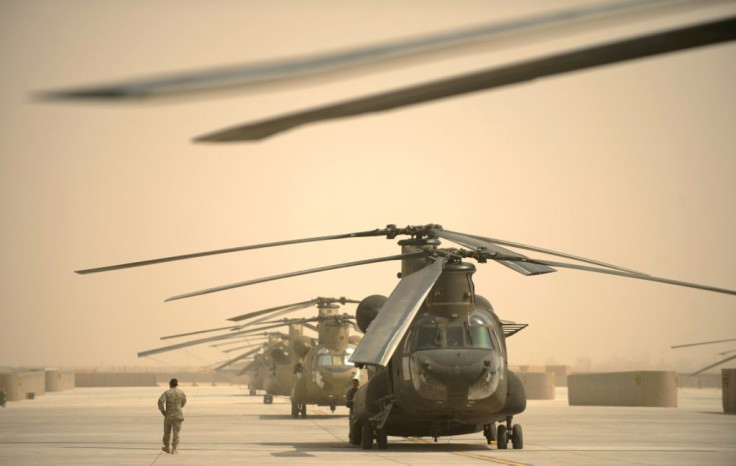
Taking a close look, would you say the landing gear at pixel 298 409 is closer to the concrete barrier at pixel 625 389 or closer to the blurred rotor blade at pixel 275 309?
the blurred rotor blade at pixel 275 309

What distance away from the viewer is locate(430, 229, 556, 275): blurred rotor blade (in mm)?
15727

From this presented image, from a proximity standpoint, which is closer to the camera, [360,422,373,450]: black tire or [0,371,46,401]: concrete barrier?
[360,422,373,450]: black tire

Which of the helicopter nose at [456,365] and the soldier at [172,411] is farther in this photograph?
the soldier at [172,411]

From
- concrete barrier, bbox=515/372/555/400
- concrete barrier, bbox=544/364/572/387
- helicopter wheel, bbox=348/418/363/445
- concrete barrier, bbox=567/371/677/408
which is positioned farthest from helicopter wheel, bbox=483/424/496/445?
concrete barrier, bbox=544/364/572/387

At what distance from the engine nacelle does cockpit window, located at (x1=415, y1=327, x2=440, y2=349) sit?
158 centimetres

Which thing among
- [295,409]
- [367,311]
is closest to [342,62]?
[367,311]

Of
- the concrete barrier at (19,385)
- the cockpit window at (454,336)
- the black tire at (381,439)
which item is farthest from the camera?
the concrete barrier at (19,385)

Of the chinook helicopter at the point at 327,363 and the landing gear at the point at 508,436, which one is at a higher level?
the chinook helicopter at the point at 327,363

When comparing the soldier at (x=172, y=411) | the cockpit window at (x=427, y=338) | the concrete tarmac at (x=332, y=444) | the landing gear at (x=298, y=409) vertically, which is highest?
the cockpit window at (x=427, y=338)

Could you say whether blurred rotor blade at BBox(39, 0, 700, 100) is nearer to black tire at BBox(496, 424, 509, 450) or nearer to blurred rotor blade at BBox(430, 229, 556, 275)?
blurred rotor blade at BBox(430, 229, 556, 275)

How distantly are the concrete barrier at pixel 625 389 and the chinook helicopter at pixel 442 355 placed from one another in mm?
29861

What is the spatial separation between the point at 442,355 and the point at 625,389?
3430 centimetres

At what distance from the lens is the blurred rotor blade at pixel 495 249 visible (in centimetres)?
1573

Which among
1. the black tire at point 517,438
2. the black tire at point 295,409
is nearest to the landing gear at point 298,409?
the black tire at point 295,409
